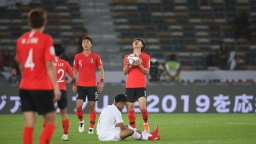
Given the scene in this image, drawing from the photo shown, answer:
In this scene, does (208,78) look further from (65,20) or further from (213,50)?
(65,20)

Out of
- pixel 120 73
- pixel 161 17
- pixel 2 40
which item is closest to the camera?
pixel 120 73

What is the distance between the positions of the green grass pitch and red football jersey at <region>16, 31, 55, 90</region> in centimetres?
380

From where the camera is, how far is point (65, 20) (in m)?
32.2

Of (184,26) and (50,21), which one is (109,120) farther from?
(184,26)

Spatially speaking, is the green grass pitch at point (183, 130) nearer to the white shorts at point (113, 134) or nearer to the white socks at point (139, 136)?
the white socks at point (139, 136)

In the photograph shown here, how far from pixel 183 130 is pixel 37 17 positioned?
780 cm

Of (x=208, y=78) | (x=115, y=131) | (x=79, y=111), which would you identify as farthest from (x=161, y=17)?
(x=115, y=131)

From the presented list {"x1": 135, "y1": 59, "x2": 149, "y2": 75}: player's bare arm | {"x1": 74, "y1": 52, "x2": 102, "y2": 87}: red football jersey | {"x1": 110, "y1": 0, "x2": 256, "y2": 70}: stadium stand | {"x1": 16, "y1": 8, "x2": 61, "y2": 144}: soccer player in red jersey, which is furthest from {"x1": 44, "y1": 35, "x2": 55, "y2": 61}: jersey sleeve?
{"x1": 110, "y1": 0, "x2": 256, "y2": 70}: stadium stand

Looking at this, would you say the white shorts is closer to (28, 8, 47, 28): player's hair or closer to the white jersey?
the white jersey

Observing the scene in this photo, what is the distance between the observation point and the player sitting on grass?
1239 centimetres

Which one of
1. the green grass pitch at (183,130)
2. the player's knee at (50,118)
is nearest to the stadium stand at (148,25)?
the green grass pitch at (183,130)

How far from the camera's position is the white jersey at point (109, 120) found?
12.4 m

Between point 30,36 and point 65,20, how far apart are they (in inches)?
918

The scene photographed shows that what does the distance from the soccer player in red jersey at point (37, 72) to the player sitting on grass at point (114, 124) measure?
3337 mm
